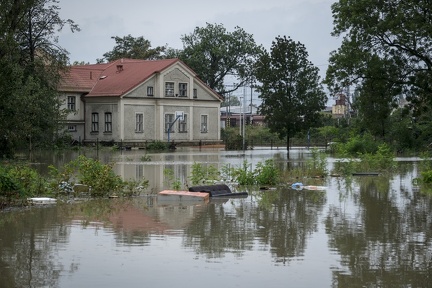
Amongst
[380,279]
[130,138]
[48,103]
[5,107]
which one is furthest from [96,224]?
[130,138]

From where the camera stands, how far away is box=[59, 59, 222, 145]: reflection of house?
241 ft

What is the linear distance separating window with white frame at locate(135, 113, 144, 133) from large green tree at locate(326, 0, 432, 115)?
1375 inches

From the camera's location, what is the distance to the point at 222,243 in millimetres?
15492

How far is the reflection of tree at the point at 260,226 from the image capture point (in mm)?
15125

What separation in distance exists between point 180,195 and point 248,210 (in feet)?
9.75

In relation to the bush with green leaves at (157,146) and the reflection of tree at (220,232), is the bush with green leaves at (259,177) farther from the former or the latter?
the bush with green leaves at (157,146)

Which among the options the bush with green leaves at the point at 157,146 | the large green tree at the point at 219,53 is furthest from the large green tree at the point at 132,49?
the bush with green leaves at the point at 157,146

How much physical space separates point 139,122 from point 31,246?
60.0m

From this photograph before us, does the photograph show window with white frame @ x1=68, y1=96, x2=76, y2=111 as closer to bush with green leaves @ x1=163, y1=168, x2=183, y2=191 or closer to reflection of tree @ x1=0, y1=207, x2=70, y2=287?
bush with green leaves @ x1=163, y1=168, x2=183, y2=191

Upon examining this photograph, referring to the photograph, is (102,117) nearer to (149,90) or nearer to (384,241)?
(149,90)

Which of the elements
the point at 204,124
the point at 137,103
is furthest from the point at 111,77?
the point at 204,124

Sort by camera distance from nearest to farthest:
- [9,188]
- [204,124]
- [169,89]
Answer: [9,188] < [169,89] < [204,124]

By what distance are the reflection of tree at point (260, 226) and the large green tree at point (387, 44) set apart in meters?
16.2

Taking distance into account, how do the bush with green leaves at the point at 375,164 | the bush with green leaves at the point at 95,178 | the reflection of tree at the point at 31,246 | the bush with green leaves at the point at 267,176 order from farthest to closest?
the bush with green leaves at the point at 375,164, the bush with green leaves at the point at 267,176, the bush with green leaves at the point at 95,178, the reflection of tree at the point at 31,246
